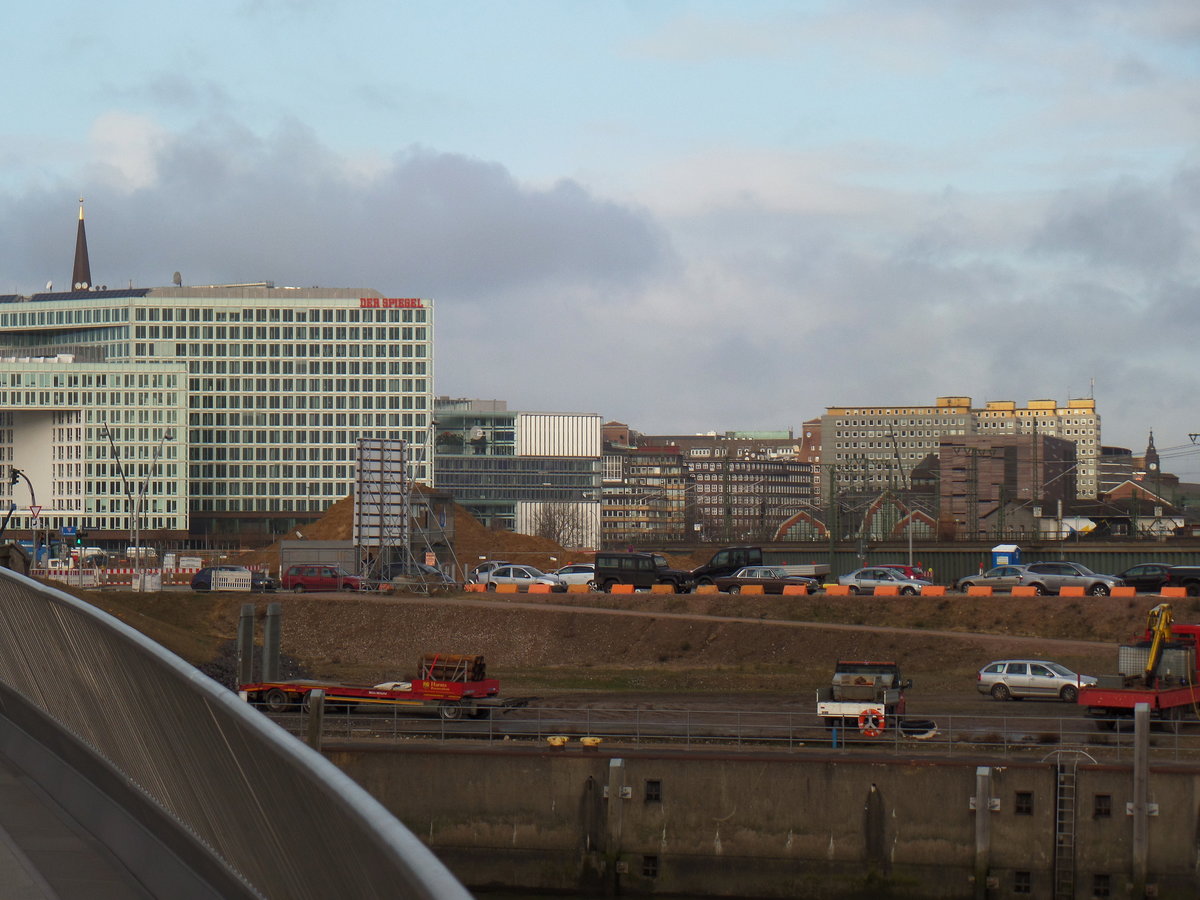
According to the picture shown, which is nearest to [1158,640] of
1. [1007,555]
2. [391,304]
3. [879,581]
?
[879,581]

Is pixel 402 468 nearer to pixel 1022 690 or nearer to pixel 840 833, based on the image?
pixel 1022 690

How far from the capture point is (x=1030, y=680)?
43438mm

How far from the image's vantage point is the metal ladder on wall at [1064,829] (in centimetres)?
2819

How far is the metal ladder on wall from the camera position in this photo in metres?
28.2

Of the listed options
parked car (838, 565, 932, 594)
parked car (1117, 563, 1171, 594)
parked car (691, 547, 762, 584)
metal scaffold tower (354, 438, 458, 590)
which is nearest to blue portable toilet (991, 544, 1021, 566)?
parked car (838, 565, 932, 594)

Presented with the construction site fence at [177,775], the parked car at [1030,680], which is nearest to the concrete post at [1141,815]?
the parked car at [1030,680]

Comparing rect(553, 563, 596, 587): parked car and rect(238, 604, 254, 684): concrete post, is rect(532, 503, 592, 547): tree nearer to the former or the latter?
rect(553, 563, 596, 587): parked car

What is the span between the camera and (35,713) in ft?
40.4

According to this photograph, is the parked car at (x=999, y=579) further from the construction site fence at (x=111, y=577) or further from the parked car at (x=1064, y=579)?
the construction site fence at (x=111, y=577)

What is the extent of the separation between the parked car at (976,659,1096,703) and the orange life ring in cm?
929

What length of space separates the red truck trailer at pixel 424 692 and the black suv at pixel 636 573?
91.6 feet

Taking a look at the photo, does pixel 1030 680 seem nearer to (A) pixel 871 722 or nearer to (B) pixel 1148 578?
(A) pixel 871 722

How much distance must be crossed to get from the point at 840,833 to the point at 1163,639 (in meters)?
14.1

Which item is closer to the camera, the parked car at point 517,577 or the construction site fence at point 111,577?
the parked car at point 517,577
